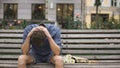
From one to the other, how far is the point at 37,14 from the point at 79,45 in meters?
36.0

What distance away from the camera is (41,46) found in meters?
5.86

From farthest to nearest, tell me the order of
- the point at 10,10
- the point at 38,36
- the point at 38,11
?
the point at 10,10 < the point at 38,11 < the point at 38,36

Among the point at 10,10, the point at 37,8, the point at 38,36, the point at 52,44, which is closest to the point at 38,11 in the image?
the point at 37,8

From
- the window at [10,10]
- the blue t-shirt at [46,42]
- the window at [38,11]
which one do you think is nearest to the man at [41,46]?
the blue t-shirt at [46,42]

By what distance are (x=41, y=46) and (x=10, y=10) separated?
38.0m

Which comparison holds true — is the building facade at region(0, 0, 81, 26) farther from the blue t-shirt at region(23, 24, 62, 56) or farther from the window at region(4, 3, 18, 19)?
the blue t-shirt at region(23, 24, 62, 56)

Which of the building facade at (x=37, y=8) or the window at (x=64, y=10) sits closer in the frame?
the window at (x=64, y=10)

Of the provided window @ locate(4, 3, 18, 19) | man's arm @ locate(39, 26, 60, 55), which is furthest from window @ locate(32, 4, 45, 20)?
man's arm @ locate(39, 26, 60, 55)

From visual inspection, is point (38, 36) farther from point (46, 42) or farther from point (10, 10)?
point (10, 10)

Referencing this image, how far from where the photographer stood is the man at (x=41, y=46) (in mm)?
5551

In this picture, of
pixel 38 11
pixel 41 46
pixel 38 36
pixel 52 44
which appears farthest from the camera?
pixel 38 11

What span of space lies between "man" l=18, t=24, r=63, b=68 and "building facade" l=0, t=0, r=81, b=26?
3631 centimetres

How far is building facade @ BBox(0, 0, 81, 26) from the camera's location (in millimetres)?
42719

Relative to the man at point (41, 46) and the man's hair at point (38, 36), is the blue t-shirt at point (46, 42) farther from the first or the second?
the man's hair at point (38, 36)
